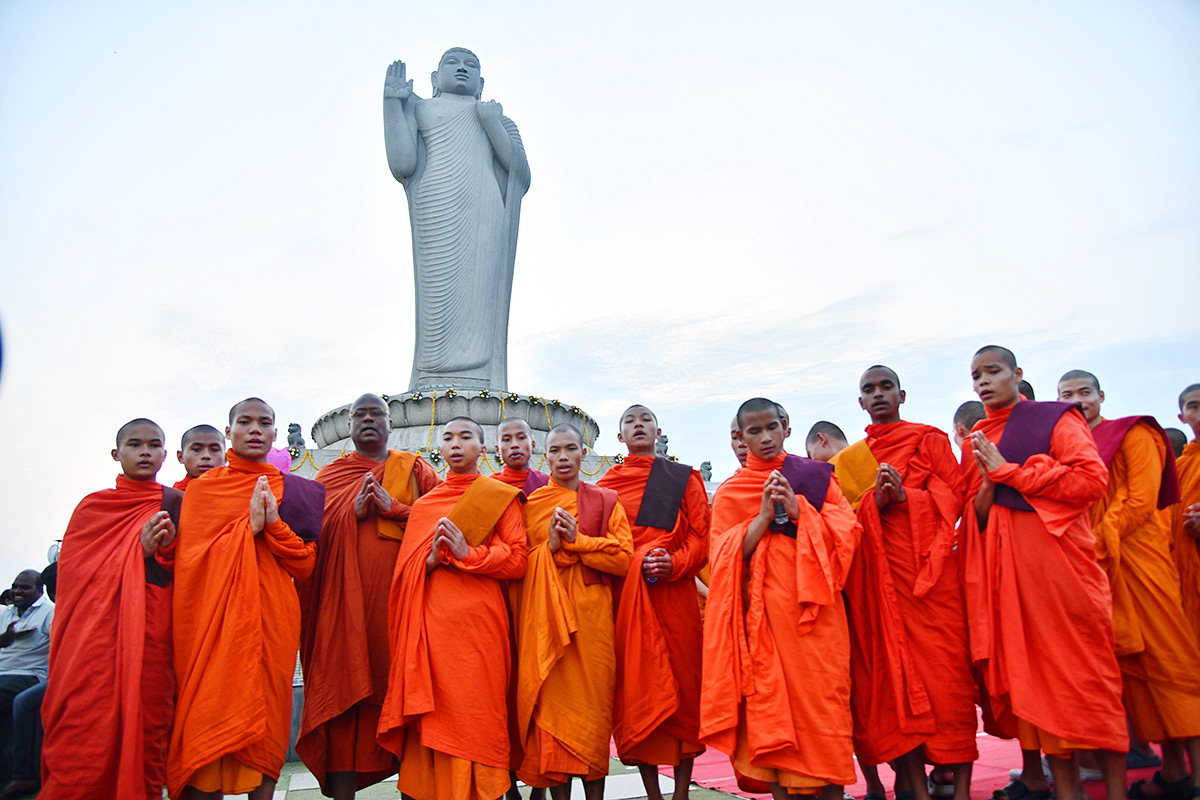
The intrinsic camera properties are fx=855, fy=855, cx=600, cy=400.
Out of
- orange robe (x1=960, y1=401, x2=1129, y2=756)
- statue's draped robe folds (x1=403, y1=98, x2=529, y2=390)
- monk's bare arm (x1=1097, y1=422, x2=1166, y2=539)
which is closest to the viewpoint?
orange robe (x1=960, y1=401, x2=1129, y2=756)

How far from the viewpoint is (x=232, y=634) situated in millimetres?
3533

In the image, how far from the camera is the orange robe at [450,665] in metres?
3.61

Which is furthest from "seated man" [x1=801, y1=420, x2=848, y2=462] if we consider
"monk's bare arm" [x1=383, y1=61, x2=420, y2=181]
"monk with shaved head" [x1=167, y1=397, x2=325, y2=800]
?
"monk's bare arm" [x1=383, y1=61, x2=420, y2=181]

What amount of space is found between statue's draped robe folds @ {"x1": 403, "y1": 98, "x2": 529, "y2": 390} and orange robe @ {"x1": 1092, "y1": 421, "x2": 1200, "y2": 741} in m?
8.46

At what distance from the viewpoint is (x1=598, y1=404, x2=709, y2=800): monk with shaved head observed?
3.92 metres

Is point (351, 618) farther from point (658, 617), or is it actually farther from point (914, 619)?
point (914, 619)

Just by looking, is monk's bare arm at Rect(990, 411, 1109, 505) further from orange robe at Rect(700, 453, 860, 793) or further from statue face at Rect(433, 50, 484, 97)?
statue face at Rect(433, 50, 484, 97)

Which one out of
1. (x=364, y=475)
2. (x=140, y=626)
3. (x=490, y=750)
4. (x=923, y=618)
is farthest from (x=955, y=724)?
(x=140, y=626)

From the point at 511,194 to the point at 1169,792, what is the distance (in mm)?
10219

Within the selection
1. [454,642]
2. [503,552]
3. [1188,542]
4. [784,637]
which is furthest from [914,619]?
[454,642]

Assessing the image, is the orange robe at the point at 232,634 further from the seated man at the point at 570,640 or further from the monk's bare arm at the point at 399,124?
the monk's bare arm at the point at 399,124

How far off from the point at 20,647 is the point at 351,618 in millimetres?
2746

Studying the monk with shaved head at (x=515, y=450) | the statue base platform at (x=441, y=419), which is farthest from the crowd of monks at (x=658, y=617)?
the statue base platform at (x=441, y=419)

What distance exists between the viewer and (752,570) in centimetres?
360
